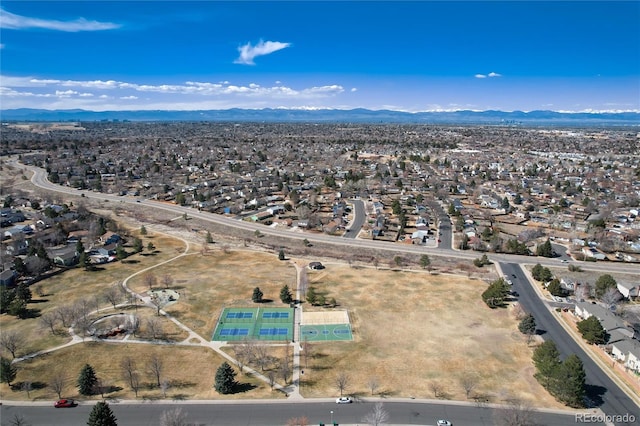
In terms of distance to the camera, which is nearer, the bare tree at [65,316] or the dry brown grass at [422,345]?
the dry brown grass at [422,345]

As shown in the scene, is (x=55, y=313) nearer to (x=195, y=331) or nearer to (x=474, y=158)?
(x=195, y=331)

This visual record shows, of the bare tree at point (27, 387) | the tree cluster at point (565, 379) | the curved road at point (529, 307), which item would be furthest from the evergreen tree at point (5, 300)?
the tree cluster at point (565, 379)

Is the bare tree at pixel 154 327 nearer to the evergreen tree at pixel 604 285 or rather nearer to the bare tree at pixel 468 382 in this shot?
the bare tree at pixel 468 382

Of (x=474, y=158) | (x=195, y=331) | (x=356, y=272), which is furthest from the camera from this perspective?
(x=474, y=158)

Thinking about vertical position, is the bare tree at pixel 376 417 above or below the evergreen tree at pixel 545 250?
below

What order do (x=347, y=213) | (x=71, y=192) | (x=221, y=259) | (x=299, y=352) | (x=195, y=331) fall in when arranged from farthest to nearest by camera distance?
(x=71, y=192) → (x=347, y=213) → (x=221, y=259) → (x=195, y=331) → (x=299, y=352)

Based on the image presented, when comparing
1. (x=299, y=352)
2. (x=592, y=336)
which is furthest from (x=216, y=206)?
(x=592, y=336)
